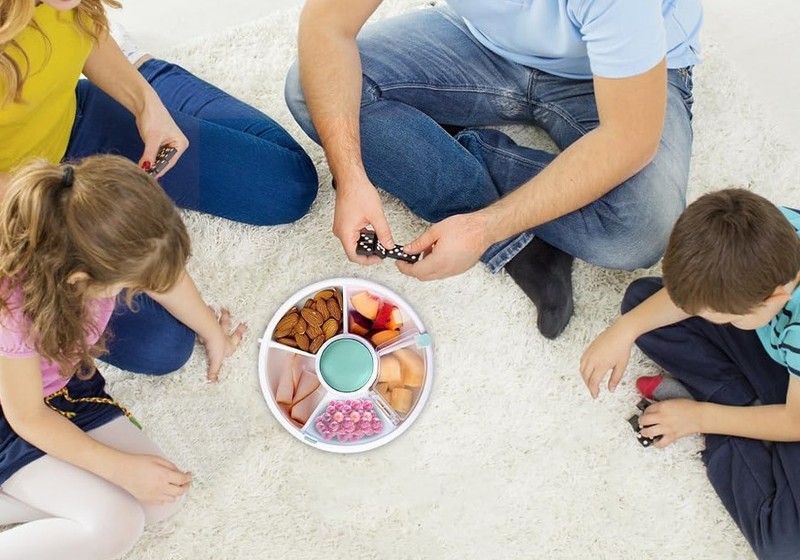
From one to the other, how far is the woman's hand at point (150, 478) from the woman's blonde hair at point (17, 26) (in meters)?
0.49

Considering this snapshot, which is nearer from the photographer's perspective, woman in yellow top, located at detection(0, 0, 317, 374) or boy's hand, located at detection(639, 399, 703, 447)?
woman in yellow top, located at detection(0, 0, 317, 374)

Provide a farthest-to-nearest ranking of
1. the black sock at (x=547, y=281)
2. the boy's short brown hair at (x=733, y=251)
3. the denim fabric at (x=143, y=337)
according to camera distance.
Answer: the black sock at (x=547, y=281) < the denim fabric at (x=143, y=337) < the boy's short brown hair at (x=733, y=251)

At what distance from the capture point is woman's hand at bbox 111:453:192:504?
106 centimetres

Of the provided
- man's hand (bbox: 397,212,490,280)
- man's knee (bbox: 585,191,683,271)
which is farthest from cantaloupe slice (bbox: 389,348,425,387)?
man's knee (bbox: 585,191,683,271)

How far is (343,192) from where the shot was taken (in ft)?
3.60

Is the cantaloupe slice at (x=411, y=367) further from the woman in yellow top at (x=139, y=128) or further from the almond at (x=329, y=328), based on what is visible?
the woman in yellow top at (x=139, y=128)

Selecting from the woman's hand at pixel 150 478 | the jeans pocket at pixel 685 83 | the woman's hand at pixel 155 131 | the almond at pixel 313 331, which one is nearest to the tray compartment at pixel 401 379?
the almond at pixel 313 331

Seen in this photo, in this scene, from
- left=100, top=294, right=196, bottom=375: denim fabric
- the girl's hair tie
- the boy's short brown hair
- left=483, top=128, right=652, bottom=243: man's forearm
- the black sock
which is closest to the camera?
the girl's hair tie

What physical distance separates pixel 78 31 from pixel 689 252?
0.80 meters

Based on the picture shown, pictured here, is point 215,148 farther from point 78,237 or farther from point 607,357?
point 607,357

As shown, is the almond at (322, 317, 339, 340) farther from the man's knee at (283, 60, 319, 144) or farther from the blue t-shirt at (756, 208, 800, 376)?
the blue t-shirt at (756, 208, 800, 376)

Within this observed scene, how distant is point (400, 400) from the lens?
1244mm

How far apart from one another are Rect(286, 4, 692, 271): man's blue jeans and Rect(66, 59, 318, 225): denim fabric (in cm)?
8

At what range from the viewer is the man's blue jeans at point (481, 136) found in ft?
3.82
